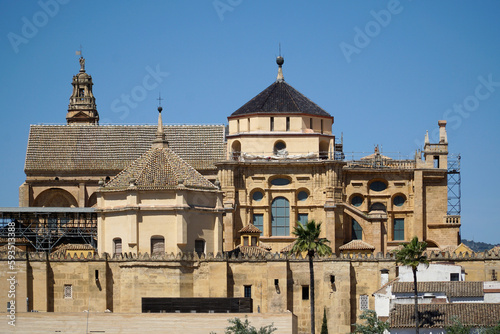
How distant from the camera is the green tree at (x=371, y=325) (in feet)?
275

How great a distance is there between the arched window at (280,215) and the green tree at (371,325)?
24551 millimetres

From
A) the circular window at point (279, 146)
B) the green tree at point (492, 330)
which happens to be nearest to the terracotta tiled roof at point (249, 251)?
the circular window at point (279, 146)

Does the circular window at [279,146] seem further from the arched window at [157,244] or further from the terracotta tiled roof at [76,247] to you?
the arched window at [157,244]

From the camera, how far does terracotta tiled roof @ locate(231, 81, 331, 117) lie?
372 ft

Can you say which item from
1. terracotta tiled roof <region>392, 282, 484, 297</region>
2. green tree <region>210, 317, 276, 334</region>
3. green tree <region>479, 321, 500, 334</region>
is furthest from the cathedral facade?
green tree <region>479, 321, 500, 334</region>

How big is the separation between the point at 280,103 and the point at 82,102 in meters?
46.6

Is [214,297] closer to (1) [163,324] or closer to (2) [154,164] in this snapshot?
(1) [163,324]

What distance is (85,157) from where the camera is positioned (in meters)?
122

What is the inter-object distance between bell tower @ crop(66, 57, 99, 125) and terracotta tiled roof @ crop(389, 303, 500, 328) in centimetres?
7513

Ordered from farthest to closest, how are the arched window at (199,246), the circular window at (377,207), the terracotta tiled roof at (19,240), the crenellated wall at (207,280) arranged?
the circular window at (377,207) → the terracotta tiled roof at (19,240) → the arched window at (199,246) → the crenellated wall at (207,280)

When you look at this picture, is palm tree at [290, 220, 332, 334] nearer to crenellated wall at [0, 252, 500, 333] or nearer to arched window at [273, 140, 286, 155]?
crenellated wall at [0, 252, 500, 333]

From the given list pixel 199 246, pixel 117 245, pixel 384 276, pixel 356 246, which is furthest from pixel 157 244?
pixel 356 246

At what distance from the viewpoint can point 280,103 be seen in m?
114

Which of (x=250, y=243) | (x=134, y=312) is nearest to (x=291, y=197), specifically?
(x=250, y=243)
